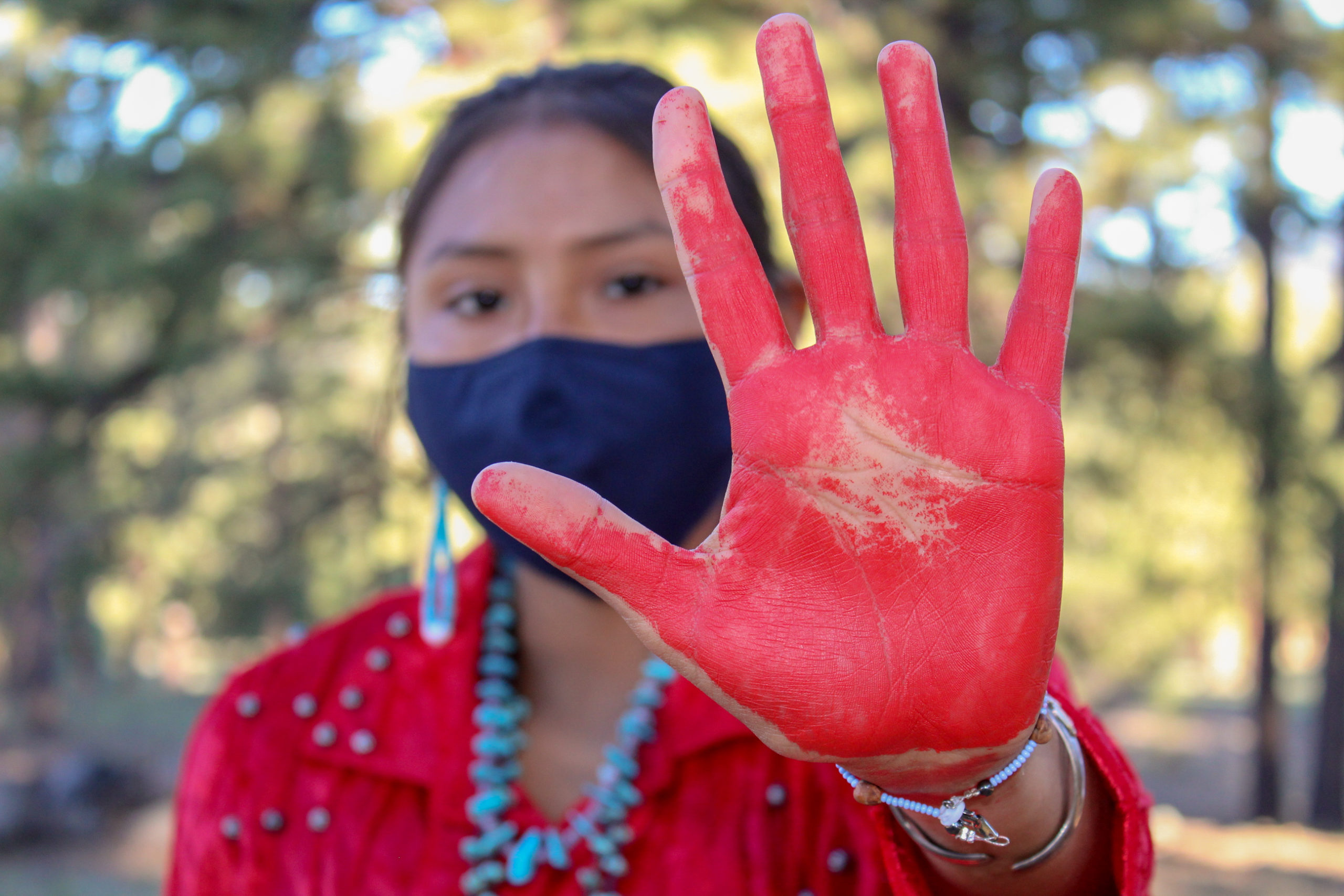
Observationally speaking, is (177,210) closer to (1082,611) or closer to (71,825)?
(71,825)

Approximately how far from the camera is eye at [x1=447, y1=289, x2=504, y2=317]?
1.33 meters

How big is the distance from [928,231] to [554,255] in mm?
509

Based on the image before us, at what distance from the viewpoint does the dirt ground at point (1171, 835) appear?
23.2 ft

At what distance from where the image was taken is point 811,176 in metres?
0.92

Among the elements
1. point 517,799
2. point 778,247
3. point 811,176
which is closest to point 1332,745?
point 778,247

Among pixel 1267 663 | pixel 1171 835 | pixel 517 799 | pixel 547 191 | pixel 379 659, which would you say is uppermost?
pixel 547 191

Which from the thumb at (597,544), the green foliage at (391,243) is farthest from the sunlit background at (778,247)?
the thumb at (597,544)

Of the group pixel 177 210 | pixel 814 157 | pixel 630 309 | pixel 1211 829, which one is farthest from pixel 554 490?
pixel 1211 829

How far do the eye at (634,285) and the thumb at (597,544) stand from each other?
19.0 inches

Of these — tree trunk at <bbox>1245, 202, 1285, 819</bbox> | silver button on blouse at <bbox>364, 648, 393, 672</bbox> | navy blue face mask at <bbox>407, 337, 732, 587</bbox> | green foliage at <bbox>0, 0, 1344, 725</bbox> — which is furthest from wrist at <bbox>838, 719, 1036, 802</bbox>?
tree trunk at <bbox>1245, 202, 1285, 819</bbox>

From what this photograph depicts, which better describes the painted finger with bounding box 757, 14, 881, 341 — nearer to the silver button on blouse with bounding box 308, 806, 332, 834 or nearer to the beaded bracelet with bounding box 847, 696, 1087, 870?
the beaded bracelet with bounding box 847, 696, 1087, 870

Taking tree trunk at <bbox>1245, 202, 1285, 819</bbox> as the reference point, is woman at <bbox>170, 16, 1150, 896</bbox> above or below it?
above

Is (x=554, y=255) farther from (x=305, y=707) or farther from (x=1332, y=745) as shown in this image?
(x=1332, y=745)

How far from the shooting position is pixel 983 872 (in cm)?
100
